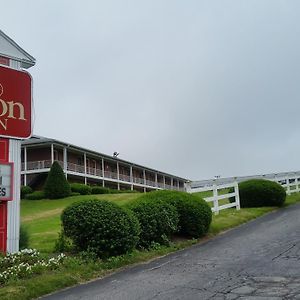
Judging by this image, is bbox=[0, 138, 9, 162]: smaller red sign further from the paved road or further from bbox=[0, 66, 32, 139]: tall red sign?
the paved road

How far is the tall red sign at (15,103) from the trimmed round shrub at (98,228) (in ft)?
6.91

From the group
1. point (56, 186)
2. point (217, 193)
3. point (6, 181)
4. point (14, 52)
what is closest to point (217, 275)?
point (6, 181)

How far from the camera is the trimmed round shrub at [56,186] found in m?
39.8

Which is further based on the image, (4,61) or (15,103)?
(4,61)

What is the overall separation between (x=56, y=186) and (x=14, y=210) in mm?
30261

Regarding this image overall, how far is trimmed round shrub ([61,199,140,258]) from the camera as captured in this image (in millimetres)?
9828

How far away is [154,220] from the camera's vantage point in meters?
11.6

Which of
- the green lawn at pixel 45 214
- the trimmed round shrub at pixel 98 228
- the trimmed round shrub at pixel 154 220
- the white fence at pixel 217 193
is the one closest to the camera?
the trimmed round shrub at pixel 98 228

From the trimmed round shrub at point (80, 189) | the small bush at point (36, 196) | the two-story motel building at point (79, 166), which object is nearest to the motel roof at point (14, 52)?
the small bush at point (36, 196)

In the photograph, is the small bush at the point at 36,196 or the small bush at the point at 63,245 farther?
the small bush at the point at 36,196

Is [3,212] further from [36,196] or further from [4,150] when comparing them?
[36,196]

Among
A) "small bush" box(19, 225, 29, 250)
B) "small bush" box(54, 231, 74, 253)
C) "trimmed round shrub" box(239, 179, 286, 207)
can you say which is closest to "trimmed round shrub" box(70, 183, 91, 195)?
"trimmed round shrub" box(239, 179, 286, 207)

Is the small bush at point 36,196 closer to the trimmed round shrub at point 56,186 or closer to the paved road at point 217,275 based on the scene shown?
the trimmed round shrub at point 56,186

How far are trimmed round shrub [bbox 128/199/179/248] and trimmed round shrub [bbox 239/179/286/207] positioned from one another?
887 centimetres
